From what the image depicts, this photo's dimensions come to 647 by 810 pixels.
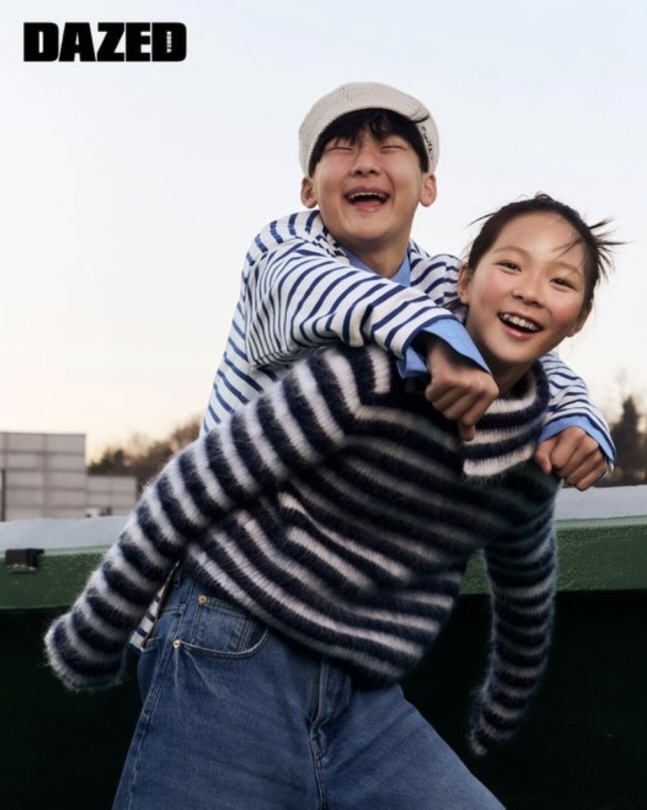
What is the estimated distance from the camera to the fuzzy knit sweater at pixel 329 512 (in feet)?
5.89

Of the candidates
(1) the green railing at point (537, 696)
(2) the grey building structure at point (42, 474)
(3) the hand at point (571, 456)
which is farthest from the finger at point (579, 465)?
(2) the grey building structure at point (42, 474)

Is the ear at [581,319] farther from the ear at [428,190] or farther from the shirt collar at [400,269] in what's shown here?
the ear at [428,190]

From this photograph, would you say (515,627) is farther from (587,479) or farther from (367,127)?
(367,127)

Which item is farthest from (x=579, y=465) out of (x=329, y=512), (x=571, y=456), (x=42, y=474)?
(x=42, y=474)

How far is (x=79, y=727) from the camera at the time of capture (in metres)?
3.10

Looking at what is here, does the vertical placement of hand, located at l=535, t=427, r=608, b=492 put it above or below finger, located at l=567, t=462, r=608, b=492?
above

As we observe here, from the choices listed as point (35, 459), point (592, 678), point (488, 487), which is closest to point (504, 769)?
point (592, 678)

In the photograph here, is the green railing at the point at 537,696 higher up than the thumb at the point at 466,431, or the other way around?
the thumb at the point at 466,431

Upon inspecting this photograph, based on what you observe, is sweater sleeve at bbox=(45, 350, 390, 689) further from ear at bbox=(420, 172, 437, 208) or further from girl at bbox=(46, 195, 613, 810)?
ear at bbox=(420, 172, 437, 208)

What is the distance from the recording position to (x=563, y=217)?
1941mm

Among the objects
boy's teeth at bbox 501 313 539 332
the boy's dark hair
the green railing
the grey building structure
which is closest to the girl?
boy's teeth at bbox 501 313 539 332

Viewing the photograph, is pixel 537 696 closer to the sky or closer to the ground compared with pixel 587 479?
closer to the ground

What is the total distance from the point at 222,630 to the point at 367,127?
2.55 ft

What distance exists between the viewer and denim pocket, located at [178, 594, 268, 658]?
1.82m
